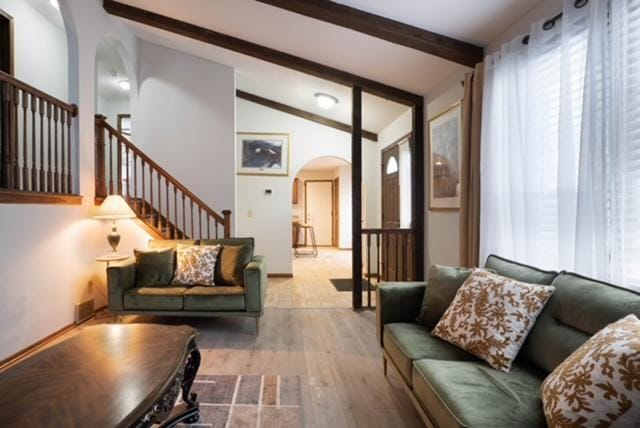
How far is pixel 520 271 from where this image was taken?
197 cm

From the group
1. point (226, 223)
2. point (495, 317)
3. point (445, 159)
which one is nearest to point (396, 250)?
point (445, 159)

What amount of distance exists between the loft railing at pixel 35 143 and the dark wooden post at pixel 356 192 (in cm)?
290

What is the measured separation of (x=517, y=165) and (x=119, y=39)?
4.78m

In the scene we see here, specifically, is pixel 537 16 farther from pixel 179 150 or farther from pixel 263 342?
pixel 179 150

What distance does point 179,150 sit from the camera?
5.16 m

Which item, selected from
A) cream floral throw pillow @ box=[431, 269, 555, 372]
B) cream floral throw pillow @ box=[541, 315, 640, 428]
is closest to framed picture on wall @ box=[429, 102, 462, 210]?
cream floral throw pillow @ box=[431, 269, 555, 372]

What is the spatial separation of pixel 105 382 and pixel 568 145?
2393 mm

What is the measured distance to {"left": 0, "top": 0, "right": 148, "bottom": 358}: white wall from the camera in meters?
2.73

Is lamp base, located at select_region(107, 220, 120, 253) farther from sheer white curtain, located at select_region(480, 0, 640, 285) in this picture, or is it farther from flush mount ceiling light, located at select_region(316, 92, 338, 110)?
sheer white curtain, located at select_region(480, 0, 640, 285)

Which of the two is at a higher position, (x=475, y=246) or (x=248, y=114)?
(x=248, y=114)

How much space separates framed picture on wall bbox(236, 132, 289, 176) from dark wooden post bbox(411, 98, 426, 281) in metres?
2.56

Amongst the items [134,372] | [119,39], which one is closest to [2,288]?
[134,372]

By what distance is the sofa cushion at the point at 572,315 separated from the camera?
53.6 inches

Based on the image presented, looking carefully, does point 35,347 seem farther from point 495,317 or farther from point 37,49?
point 37,49
